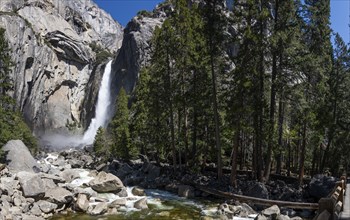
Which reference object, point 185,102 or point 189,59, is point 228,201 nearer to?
point 185,102

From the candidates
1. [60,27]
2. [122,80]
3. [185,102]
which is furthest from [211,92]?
[60,27]

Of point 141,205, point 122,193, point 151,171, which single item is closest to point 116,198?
point 122,193

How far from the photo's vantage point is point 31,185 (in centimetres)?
1576

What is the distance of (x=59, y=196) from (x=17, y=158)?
9.17 meters

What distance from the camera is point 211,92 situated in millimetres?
23281

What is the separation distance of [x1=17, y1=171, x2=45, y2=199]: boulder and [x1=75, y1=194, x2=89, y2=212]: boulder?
1694 millimetres

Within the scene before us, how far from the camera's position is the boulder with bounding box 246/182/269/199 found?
17.3m

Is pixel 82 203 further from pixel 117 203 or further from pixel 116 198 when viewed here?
pixel 116 198

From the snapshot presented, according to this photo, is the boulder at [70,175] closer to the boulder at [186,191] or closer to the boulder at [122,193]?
the boulder at [122,193]

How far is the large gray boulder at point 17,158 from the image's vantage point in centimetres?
2252

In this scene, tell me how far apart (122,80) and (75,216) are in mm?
62048

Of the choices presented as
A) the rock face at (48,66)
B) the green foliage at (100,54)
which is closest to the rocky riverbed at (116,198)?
the rock face at (48,66)

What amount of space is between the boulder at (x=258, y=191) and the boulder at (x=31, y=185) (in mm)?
10650

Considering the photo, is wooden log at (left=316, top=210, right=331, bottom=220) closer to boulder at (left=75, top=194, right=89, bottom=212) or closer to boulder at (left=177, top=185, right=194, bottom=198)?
Answer: boulder at (left=75, top=194, right=89, bottom=212)
